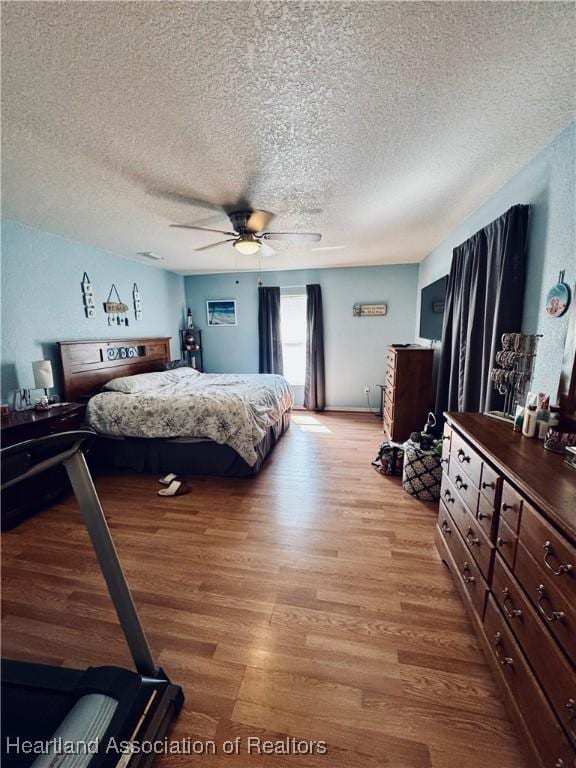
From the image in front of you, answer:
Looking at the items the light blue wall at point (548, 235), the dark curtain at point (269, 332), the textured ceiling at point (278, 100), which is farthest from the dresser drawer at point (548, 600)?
the dark curtain at point (269, 332)

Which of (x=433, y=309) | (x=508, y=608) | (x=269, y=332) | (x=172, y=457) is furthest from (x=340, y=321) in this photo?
(x=508, y=608)

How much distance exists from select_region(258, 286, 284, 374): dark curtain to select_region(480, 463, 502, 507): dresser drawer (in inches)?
171

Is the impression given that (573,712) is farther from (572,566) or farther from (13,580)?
(13,580)

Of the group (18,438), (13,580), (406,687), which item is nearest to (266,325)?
(18,438)

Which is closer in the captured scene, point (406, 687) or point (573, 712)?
point (573, 712)

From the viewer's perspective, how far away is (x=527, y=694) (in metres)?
0.99

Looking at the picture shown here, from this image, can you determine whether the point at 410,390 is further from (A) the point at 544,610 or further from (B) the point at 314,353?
(A) the point at 544,610

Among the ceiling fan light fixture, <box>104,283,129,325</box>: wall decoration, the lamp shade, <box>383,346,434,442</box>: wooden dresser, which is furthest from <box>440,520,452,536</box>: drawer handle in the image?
<box>104,283,129,325</box>: wall decoration

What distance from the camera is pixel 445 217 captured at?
277 centimetres

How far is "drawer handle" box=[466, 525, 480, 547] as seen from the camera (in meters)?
1.41

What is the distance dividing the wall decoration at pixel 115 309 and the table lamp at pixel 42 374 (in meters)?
1.23

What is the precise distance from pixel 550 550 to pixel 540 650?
1.07 ft

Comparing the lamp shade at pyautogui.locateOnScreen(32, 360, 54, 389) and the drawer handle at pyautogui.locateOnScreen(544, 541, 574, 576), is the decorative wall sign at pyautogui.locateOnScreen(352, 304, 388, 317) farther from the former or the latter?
the drawer handle at pyautogui.locateOnScreen(544, 541, 574, 576)

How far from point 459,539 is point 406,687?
2.32ft
